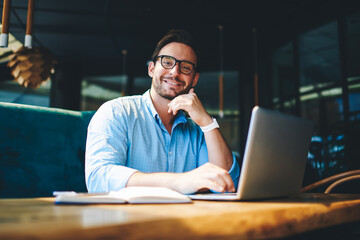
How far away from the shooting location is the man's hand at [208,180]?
891 millimetres

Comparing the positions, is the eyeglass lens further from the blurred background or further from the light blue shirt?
the blurred background

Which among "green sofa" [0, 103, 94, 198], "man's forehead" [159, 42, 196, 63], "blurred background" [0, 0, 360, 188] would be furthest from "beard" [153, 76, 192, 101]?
"blurred background" [0, 0, 360, 188]

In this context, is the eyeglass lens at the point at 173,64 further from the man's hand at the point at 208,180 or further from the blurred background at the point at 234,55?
the blurred background at the point at 234,55

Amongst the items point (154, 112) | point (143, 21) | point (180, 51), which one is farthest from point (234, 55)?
point (154, 112)

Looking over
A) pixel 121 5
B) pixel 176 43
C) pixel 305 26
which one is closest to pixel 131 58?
pixel 121 5

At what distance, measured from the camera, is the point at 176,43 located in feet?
6.12

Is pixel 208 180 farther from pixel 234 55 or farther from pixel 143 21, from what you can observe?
pixel 234 55

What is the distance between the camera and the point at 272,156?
2.79 ft

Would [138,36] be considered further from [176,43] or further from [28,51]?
[176,43]

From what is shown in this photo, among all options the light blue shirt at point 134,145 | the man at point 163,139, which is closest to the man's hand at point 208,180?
the man at point 163,139

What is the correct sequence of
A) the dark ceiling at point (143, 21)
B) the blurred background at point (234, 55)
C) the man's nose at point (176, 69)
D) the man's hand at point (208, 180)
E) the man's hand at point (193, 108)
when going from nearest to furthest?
1. the man's hand at point (208, 180)
2. the man's hand at point (193, 108)
3. the man's nose at point (176, 69)
4. the blurred background at point (234, 55)
5. the dark ceiling at point (143, 21)

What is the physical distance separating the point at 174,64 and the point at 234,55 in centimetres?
613

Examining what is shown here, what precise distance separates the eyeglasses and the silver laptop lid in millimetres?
968

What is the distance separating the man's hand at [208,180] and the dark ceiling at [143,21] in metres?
4.60
